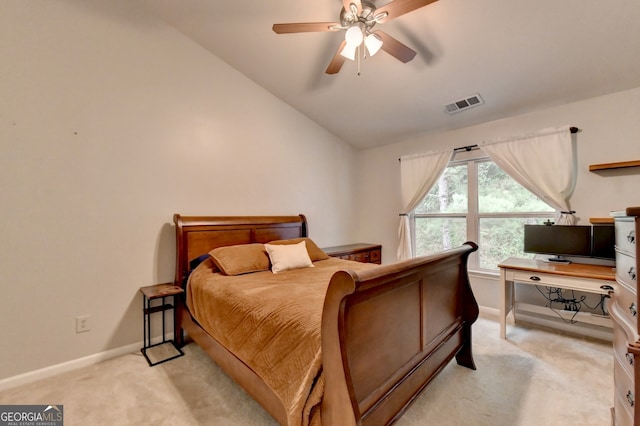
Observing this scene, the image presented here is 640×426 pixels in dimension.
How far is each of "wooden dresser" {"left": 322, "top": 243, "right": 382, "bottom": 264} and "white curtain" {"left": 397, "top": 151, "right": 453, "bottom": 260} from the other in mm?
369

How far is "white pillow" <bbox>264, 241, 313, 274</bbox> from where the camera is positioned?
8.87ft

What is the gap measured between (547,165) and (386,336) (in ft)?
9.27

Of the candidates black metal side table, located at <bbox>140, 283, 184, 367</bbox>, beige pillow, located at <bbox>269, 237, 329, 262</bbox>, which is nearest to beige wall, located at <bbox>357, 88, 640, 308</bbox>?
beige pillow, located at <bbox>269, 237, 329, 262</bbox>

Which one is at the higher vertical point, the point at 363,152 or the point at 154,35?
the point at 154,35

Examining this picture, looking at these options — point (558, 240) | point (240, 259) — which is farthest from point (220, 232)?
point (558, 240)

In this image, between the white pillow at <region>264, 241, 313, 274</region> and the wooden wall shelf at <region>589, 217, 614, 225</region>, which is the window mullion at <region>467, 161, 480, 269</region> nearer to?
the wooden wall shelf at <region>589, 217, 614, 225</region>

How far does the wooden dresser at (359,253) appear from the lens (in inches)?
146

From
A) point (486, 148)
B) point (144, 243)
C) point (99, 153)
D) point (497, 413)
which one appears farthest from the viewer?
point (486, 148)

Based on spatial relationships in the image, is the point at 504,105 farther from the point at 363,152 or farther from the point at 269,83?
the point at 269,83

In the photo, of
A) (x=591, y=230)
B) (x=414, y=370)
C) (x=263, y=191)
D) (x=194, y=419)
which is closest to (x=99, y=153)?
(x=263, y=191)

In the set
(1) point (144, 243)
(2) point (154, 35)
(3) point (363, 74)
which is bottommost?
(1) point (144, 243)

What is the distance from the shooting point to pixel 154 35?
2713mm

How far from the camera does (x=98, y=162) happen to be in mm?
2381

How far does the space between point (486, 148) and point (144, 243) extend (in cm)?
396
